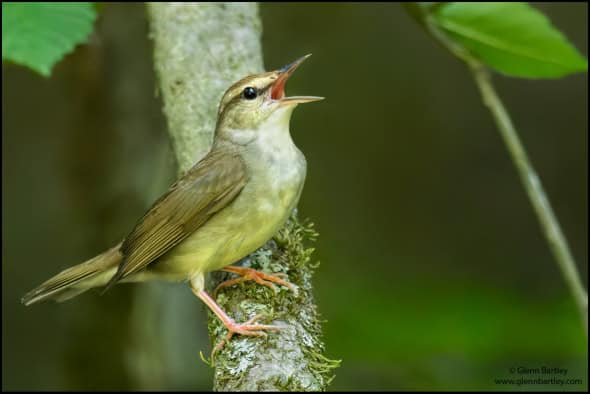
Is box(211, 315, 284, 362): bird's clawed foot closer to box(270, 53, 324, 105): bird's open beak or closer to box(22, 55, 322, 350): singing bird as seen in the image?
box(22, 55, 322, 350): singing bird

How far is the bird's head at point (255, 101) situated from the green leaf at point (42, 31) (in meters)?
0.86

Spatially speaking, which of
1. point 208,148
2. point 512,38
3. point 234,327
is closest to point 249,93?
point 208,148

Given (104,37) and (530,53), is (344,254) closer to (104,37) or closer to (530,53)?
(104,37)

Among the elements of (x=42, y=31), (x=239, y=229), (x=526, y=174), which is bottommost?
(x=526, y=174)

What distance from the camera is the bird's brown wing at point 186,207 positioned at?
341 centimetres

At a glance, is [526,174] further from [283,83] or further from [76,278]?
[76,278]

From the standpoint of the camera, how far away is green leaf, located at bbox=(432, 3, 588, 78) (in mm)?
4004

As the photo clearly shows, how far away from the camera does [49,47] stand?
12.9ft

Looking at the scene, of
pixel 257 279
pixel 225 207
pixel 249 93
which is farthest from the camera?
pixel 249 93

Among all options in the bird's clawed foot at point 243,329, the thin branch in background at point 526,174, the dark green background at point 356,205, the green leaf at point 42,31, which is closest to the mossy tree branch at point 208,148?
the bird's clawed foot at point 243,329

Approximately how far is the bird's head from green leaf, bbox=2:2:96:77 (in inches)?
33.9

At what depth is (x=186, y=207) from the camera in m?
3.48

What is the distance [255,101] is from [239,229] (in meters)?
0.62

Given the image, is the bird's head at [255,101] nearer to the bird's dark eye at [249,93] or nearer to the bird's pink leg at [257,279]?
the bird's dark eye at [249,93]
